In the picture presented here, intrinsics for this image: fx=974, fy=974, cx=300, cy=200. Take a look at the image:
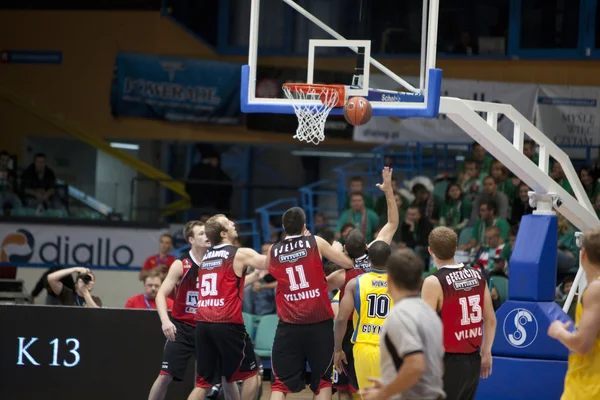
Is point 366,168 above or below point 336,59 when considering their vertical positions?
below

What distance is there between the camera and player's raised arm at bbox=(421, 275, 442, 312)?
7.27m

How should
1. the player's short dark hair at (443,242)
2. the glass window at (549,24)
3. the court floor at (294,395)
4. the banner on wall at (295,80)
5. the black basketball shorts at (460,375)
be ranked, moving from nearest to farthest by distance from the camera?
the player's short dark hair at (443,242) → the black basketball shorts at (460,375) → the court floor at (294,395) → the glass window at (549,24) → the banner on wall at (295,80)

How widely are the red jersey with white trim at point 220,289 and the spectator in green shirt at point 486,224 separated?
6.27 metres

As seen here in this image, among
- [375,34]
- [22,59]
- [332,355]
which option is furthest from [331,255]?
[22,59]

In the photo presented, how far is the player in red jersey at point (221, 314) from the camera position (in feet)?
30.4

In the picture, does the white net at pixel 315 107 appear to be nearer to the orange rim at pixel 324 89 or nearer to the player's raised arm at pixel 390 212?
the orange rim at pixel 324 89

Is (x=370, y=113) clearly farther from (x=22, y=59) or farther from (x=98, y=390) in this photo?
(x=22, y=59)

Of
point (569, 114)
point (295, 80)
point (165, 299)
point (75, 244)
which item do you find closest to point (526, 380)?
point (165, 299)

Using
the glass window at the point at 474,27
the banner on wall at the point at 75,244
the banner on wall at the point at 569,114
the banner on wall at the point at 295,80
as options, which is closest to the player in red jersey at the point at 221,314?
the banner on wall at the point at 75,244

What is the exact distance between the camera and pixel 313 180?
883 inches

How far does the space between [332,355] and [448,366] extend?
167 cm

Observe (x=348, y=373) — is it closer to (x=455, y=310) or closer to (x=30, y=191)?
(x=455, y=310)

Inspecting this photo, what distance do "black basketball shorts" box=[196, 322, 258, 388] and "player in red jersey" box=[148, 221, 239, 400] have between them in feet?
1.41

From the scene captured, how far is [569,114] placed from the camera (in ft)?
57.4
